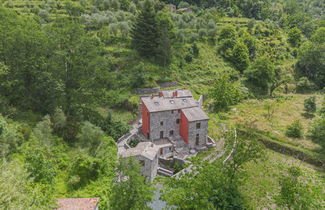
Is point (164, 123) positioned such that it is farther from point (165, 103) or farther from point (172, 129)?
point (165, 103)

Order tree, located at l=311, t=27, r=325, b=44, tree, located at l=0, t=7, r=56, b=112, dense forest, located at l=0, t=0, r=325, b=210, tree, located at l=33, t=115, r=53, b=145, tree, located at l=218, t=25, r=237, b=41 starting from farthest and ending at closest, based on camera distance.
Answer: tree, located at l=311, t=27, r=325, b=44, tree, located at l=218, t=25, r=237, b=41, tree, located at l=0, t=7, r=56, b=112, tree, located at l=33, t=115, r=53, b=145, dense forest, located at l=0, t=0, r=325, b=210

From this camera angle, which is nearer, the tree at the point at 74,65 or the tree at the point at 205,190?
the tree at the point at 205,190

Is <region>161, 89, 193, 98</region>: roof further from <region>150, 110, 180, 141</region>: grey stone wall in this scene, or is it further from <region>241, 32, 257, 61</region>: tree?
<region>241, 32, 257, 61</region>: tree

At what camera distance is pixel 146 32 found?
198 ft

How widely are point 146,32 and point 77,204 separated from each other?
1836 inches

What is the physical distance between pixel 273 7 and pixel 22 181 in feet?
448

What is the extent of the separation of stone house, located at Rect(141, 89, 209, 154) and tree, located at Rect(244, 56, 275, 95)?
33424 mm

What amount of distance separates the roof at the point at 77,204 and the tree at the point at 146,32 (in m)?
45.2

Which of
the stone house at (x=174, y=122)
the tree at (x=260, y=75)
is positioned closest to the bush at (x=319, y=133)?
the stone house at (x=174, y=122)

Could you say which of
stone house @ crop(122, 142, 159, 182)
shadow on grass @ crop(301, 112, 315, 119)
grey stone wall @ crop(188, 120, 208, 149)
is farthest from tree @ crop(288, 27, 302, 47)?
stone house @ crop(122, 142, 159, 182)

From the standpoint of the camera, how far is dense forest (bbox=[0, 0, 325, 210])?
78.7 feet

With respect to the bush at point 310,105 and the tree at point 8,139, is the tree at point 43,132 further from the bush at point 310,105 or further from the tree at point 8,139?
the bush at point 310,105

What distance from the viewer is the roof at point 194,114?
3925cm

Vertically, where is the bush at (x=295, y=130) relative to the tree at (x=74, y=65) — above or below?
below
